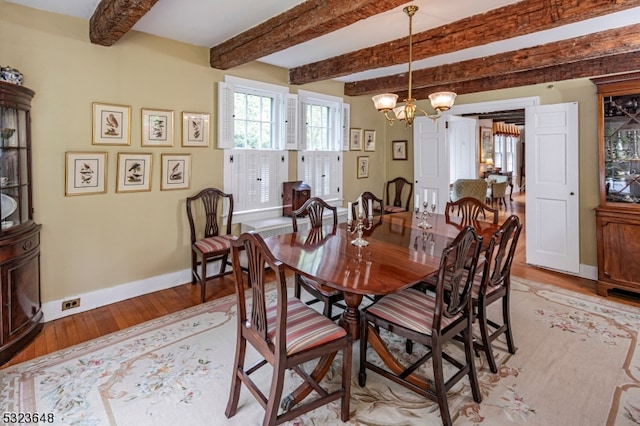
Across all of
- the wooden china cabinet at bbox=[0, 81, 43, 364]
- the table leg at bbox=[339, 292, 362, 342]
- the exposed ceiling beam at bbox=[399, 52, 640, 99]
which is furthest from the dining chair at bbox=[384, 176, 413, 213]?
the wooden china cabinet at bbox=[0, 81, 43, 364]

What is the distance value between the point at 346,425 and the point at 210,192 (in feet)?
9.01

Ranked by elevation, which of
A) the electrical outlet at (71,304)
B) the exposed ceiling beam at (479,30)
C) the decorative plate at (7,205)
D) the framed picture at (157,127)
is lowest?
the electrical outlet at (71,304)

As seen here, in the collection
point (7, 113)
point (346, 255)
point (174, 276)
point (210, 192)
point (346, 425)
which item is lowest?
point (346, 425)

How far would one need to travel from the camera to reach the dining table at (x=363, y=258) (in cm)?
180

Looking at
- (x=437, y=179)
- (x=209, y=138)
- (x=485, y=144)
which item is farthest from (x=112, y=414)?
(x=485, y=144)

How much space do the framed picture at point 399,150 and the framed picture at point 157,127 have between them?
12.2ft

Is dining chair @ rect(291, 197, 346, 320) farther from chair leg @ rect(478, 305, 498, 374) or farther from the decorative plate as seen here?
the decorative plate

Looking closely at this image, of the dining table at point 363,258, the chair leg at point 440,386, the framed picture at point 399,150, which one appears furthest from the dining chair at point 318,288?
the framed picture at point 399,150

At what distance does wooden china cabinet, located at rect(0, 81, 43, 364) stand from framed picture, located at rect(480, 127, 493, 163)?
10.6 meters

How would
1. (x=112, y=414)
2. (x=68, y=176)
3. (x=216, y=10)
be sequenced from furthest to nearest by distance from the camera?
1. (x=68, y=176)
2. (x=216, y=10)
3. (x=112, y=414)

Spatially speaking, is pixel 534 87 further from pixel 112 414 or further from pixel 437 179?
pixel 112 414

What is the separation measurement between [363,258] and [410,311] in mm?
398

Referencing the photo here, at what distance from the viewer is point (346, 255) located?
222cm

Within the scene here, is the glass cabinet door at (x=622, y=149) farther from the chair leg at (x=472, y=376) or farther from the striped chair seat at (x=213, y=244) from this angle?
the striped chair seat at (x=213, y=244)
